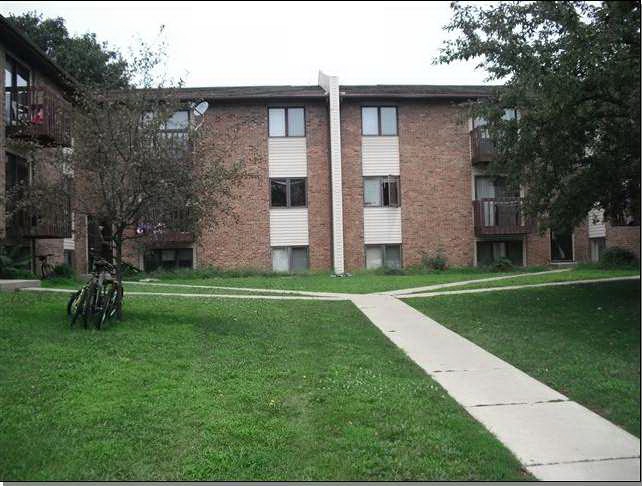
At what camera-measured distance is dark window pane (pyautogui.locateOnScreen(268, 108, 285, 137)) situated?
24359mm

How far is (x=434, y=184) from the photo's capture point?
24656 mm

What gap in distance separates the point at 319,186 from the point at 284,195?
1427 mm

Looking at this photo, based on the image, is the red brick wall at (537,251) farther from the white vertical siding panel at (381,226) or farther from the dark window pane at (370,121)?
the dark window pane at (370,121)

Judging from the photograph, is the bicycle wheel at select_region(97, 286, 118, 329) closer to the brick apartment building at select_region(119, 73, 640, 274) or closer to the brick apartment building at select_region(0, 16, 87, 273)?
the brick apartment building at select_region(0, 16, 87, 273)

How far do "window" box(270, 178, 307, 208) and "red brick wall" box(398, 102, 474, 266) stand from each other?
13.8 feet

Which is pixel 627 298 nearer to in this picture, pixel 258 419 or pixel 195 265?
pixel 258 419

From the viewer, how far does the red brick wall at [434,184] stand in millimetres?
24500

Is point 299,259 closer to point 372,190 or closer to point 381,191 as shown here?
point 372,190

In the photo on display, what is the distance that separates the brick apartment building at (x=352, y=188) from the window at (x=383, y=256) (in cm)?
4

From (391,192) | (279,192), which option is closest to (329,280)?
(279,192)

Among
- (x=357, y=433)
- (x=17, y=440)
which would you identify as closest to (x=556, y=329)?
(x=357, y=433)

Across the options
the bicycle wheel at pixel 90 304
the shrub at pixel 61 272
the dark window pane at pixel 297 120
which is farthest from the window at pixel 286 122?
the bicycle wheel at pixel 90 304

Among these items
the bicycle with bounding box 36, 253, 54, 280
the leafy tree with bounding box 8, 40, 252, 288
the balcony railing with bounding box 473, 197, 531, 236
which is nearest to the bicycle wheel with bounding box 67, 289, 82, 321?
the leafy tree with bounding box 8, 40, 252, 288

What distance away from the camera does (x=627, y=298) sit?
12.4 meters
